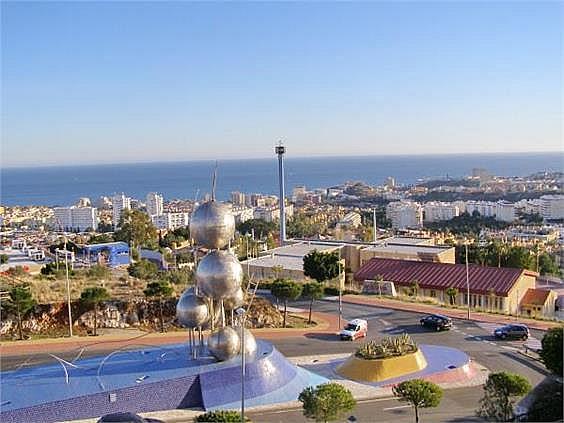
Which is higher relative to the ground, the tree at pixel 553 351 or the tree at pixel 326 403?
the tree at pixel 553 351

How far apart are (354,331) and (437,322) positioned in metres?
3.43

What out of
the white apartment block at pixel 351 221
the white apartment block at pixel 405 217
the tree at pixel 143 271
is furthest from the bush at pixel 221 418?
the white apartment block at pixel 405 217

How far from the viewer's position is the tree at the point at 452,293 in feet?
95.2

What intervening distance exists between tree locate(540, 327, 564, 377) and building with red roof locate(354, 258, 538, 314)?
53.7 feet

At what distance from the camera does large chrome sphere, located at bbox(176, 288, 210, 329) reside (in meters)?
16.3

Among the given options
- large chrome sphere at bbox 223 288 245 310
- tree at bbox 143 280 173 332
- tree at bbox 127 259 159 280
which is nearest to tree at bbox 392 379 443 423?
large chrome sphere at bbox 223 288 245 310

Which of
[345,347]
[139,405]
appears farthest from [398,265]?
[139,405]

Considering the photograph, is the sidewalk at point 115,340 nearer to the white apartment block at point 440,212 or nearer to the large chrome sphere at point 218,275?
the large chrome sphere at point 218,275

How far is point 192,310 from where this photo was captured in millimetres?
16281

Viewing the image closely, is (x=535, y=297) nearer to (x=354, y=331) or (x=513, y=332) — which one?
(x=513, y=332)

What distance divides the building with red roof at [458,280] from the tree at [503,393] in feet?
54.0

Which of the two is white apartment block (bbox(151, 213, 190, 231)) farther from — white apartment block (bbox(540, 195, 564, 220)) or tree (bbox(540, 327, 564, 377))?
tree (bbox(540, 327, 564, 377))

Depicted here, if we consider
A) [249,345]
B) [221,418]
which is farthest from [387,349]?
[221,418]

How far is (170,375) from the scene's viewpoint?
52.9 feet
